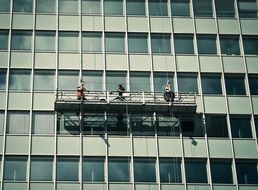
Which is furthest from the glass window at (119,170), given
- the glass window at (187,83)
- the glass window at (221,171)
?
the glass window at (187,83)

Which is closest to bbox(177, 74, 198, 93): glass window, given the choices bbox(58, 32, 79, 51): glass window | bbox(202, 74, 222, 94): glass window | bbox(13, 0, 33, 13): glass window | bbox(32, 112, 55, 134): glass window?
bbox(202, 74, 222, 94): glass window

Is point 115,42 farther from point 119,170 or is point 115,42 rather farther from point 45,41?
point 119,170

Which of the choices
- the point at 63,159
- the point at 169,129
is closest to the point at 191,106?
the point at 169,129

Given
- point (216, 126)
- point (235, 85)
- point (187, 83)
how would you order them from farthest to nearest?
point (235, 85) < point (187, 83) < point (216, 126)

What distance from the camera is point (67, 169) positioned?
36.8m

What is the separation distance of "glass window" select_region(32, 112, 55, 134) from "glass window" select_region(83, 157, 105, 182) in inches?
140

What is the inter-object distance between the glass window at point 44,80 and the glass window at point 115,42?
4.94m

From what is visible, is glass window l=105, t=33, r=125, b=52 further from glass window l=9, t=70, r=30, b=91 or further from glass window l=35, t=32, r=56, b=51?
glass window l=9, t=70, r=30, b=91

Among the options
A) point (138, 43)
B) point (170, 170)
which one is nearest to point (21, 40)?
point (138, 43)

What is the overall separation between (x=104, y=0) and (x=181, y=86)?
980 centimetres

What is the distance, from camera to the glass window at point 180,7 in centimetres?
4359

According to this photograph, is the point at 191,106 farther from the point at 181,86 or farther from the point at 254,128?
the point at 254,128

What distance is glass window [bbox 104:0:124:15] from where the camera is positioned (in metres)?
43.0

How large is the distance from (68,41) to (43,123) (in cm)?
718
